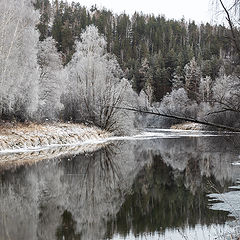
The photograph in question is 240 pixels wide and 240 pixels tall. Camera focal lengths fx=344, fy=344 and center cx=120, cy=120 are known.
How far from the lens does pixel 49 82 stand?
2678 centimetres

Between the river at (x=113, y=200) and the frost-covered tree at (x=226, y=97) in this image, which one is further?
the river at (x=113, y=200)

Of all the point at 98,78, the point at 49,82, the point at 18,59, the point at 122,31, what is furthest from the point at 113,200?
the point at 122,31

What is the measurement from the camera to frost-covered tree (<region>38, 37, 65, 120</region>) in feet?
87.4

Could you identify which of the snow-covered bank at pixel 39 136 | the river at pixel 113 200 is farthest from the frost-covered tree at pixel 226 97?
the snow-covered bank at pixel 39 136

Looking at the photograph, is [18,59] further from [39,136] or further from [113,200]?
[113,200]

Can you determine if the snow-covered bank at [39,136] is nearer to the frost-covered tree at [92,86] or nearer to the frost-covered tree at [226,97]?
the frost-covered tree at [92,86]

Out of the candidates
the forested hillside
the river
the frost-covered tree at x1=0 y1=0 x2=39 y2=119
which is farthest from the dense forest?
the forested hillside

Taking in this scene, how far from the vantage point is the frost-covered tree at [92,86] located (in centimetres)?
3095

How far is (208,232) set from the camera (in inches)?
243

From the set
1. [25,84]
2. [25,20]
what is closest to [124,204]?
[25,84]

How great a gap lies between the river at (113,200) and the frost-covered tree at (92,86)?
16.5 meters

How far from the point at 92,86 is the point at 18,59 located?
1117 centimetres

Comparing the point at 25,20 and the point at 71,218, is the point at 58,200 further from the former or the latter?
the point at 25,20

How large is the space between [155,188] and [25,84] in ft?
44.2
